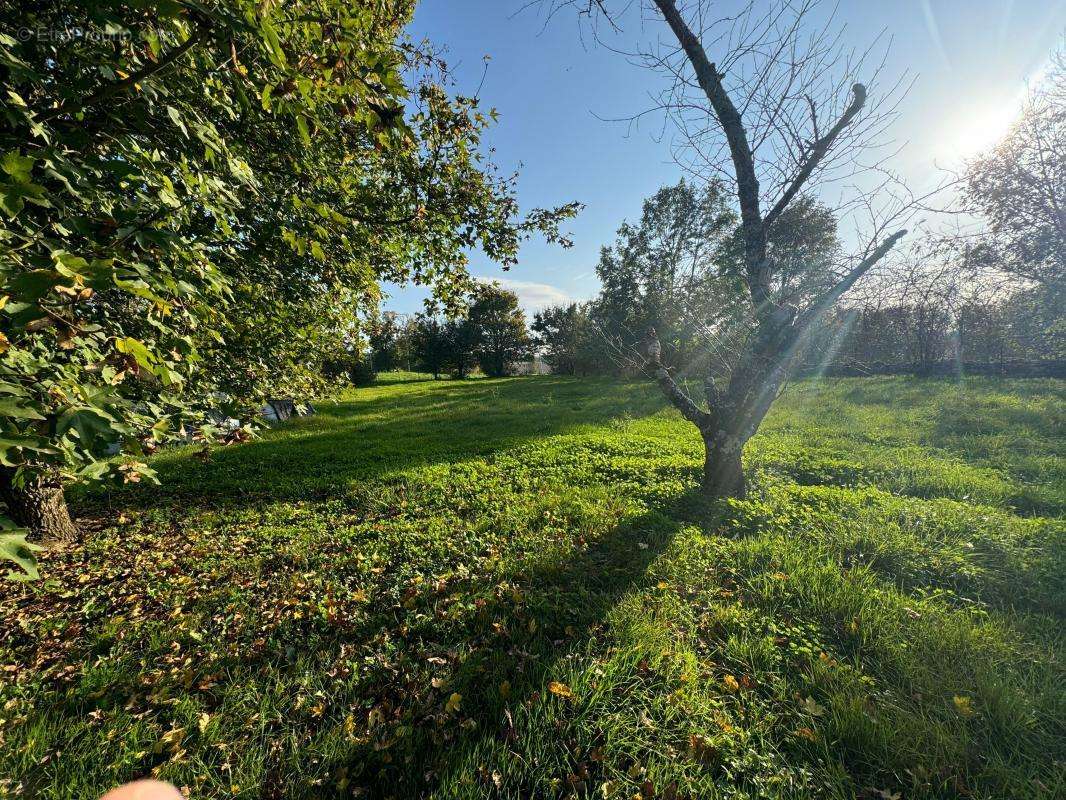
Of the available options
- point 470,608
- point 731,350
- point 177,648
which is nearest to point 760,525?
point 731,350

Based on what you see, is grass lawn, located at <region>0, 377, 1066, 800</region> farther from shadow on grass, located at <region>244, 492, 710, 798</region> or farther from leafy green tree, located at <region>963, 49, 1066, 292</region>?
leafy green tree, located at <region>963, 49, 1066, 292</region>

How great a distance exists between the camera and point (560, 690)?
256 cm

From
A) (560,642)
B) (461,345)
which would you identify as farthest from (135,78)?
(461,345)

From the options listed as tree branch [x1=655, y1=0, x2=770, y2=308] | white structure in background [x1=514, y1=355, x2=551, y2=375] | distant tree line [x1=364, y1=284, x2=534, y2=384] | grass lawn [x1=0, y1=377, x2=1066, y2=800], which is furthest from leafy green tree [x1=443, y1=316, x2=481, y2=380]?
tree branch [x1=655, y1=0, x2=770, y2=308]

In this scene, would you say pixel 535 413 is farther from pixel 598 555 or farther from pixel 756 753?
pixel 756 753

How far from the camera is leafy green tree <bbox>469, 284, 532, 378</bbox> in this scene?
46.2m

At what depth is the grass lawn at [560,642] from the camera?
7.02ft

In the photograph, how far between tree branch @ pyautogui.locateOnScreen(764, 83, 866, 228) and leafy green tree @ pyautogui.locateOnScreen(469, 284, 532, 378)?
41213mm

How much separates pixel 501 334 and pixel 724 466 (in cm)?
4399

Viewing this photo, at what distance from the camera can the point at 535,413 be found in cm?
1441

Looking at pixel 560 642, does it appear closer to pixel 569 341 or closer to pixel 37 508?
pixel 37 508

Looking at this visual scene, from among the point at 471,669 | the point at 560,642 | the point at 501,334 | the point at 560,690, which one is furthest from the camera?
the point at 501,334

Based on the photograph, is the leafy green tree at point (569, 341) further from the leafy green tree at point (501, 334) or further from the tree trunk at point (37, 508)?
the tree trunk at point (37, 508)

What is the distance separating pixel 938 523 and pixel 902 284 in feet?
10.7
